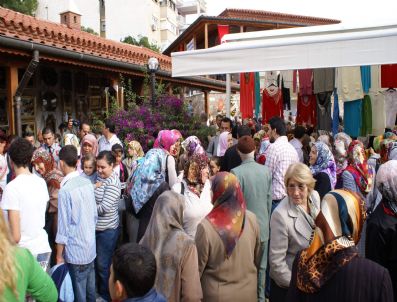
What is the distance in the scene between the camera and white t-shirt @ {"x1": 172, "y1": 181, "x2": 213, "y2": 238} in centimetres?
307

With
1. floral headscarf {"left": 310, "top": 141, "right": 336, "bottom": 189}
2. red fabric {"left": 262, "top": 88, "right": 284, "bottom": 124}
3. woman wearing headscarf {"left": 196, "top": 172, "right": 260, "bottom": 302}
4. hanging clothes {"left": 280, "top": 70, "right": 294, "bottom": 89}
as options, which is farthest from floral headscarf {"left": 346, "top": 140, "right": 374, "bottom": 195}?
hanging clothes {"left": 280, "top": 70, "right": 294, "bottom": 89}

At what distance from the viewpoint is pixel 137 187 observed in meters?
3.85

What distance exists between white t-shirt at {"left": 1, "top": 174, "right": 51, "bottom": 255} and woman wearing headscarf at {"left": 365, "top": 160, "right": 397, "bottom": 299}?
230cm

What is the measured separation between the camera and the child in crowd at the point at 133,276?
5.83ft

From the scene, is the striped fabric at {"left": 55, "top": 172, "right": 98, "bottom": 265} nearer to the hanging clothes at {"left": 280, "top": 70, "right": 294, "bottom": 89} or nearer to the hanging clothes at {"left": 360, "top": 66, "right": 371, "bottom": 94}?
the hanging clothes at {"left": 360, "top": 66, "right": 371, "bottom": 94}

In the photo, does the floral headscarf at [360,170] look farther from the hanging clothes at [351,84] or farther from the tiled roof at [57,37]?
the tiled roof at [57,37]

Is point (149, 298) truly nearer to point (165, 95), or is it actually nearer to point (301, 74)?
point (165, 95)

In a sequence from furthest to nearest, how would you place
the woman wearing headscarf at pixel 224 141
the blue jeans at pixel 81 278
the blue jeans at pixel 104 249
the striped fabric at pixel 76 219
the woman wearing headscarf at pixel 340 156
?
the woman wearing headscarf at pixel 224 141 → the woman wearing headscarf at pixel 340 156 → the blue jeans at pixel 104 249 → the blue jeans at pixel 81 278 → the striped fabric at pixel 76 219

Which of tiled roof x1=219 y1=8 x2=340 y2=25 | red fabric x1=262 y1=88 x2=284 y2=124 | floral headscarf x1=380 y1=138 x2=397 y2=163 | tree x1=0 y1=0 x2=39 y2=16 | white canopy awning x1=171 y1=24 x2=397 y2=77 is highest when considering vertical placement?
tree x1=0 y1=0 x2=39 y2=16

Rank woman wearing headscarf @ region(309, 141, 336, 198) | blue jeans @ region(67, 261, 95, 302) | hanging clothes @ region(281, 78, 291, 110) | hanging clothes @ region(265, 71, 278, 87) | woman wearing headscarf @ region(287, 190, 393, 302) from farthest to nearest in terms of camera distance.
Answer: hanging clothes @ region(281, 78, 291, 110), hanging clothes @ region(265, 71, 278, 87), woman wearing headscarf @ region(309, 141, 336, 198), blue jeans @ region(67, 261, 95, 302), woman wearing headscarf @ region(287, 190, 393, 302)

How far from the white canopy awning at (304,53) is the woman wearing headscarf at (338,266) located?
3017 mm

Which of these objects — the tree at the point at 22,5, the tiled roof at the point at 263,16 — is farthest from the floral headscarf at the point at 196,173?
the tree at the point at 22,5

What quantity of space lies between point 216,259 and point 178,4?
55.5m

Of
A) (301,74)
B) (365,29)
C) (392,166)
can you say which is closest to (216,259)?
(392,166)
